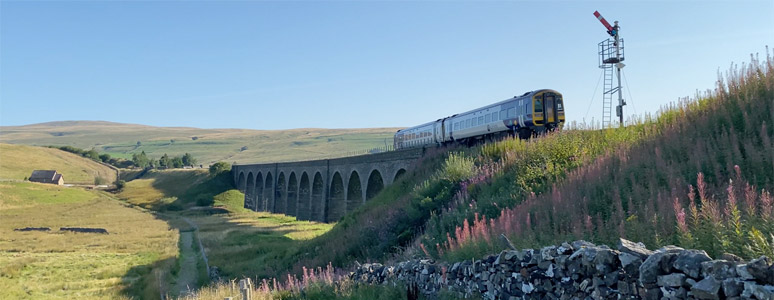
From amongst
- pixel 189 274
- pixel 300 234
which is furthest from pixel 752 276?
pixel 300 234

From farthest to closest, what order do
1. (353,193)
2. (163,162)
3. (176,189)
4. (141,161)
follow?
(141,161), (163,162), (176,189), (353,193)

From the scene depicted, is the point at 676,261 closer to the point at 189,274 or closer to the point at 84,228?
the point at 189,274

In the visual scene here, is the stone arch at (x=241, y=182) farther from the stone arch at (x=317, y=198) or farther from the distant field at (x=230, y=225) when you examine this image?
the stone arch at (x=317, y=198)

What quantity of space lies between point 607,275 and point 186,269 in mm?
21968

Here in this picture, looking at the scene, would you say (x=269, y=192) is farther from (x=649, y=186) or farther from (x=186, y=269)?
(x=649, y=186)

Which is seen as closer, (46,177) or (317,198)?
(317,198)

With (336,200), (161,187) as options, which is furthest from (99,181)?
(336,200)

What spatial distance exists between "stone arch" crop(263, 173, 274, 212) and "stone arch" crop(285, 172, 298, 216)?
6331 mm

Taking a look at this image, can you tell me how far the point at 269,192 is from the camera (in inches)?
2665

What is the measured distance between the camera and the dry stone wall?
2.84 m

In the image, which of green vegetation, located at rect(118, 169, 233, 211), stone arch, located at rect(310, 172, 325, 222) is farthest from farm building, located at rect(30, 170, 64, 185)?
stone arch, located at rect(310, 172, 325, 222)

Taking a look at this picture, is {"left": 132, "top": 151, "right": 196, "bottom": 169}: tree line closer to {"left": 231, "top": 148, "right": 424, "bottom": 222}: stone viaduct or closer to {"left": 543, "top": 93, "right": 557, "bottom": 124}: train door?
{"left": 231, "top": 148, "right": 424, "bottom": 222}: stone viaduct

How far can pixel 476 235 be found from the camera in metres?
6.36

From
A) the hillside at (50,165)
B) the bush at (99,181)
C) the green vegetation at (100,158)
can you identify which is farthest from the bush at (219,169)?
the green vegetation at (100,158)
